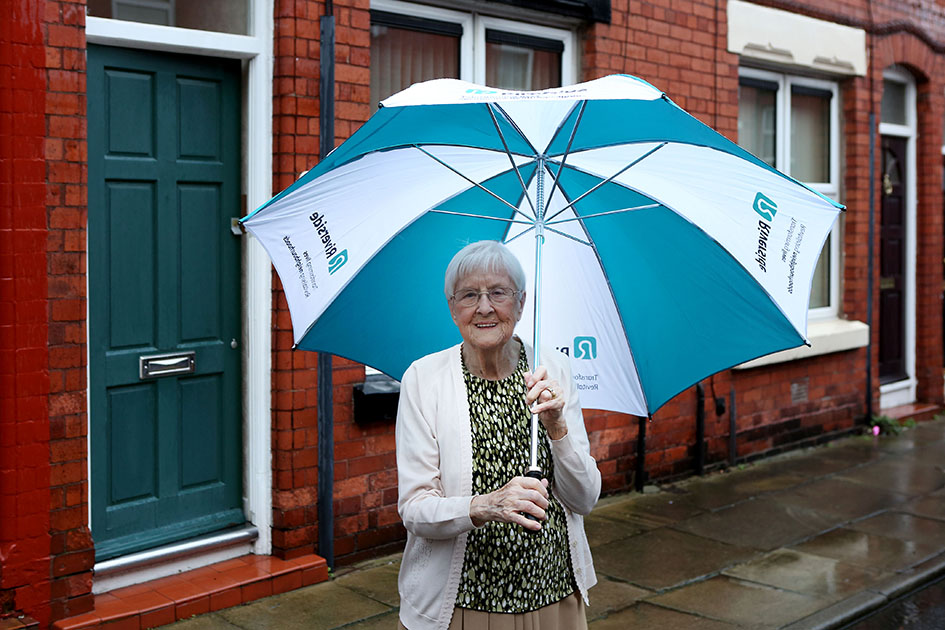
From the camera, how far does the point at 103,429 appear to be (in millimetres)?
5133

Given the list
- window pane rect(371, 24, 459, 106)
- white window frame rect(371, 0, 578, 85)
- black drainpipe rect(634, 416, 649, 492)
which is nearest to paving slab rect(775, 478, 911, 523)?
black drainpipe rect(634, 416, 649, 492)

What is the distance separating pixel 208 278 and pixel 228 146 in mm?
691

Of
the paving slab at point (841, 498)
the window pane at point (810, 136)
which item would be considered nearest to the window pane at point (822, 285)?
the window pane at point (810, 136)

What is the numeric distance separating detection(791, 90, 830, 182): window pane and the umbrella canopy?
6803mm

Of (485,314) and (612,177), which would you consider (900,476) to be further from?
(485,314)

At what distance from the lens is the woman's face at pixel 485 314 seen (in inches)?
120

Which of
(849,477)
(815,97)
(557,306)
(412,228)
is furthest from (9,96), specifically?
(815,97)

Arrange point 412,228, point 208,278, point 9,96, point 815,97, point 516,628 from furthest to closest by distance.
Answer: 1. point 815,97
2. point 208,278
3. point 9,96
4. point 412,228
5. point 516,628

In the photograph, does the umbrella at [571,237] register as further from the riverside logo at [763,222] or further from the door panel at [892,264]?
the door panel at [892,264]

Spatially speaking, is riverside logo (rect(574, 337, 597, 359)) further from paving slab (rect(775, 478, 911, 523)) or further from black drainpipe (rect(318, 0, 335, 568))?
paving slab (rect(775, 478, 911, 523))

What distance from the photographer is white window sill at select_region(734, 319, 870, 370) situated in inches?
361

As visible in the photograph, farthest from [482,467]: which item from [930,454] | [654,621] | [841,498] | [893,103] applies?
[893,103]

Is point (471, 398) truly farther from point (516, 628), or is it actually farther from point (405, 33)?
point (405, 33)

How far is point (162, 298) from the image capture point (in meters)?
5.35
